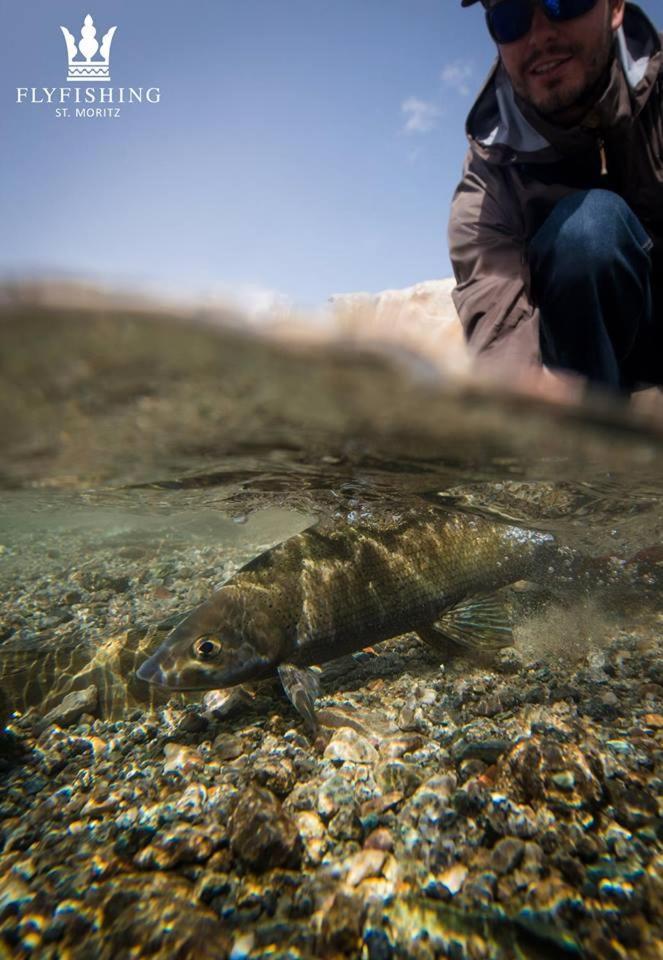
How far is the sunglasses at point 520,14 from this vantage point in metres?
3.72

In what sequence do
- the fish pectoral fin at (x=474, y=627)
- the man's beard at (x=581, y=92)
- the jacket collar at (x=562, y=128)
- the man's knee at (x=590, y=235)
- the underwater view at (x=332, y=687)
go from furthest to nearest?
the fish pectoral fin at (x=474, y=627) < the man's beard at (x=581, y=92) < the jacket collar at (x=562, y=128) < the man's knee at (x=590, y=235) < the underwater view at (x=332, y=687)

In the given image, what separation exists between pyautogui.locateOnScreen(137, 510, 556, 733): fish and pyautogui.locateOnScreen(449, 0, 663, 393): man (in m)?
2.29

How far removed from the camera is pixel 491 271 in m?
4.29

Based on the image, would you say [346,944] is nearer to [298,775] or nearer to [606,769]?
[298,775]

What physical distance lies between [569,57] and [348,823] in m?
5.82

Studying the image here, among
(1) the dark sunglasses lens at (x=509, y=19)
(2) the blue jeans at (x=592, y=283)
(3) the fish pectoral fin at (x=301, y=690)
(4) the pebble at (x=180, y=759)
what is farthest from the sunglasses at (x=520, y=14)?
(4) the pebble at (x=180, y=759)

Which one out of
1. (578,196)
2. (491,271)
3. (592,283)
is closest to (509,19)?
(578,196)

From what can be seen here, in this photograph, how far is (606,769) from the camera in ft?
9.43

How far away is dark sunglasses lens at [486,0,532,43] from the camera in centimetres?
391

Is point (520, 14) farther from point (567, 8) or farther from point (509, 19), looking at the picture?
point (567, 8)

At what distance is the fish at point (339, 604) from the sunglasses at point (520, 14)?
4610 mm

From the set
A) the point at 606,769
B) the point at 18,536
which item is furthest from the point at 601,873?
the point at 18,536

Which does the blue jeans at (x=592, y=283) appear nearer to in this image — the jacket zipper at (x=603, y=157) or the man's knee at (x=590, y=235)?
the man's knee at (x=590, y=235)

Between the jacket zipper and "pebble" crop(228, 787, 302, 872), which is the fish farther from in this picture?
the jacket zipper
